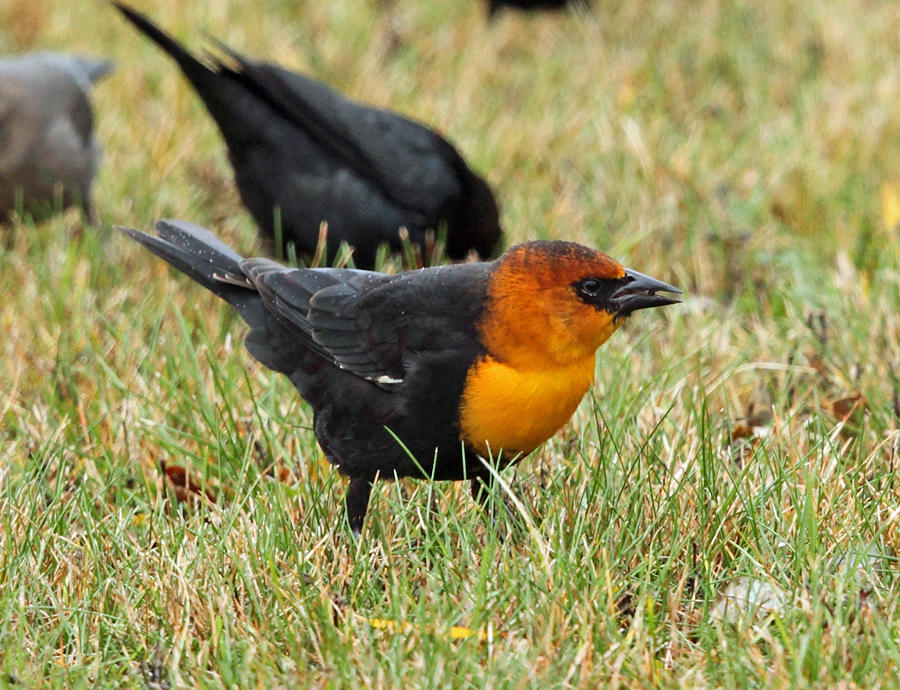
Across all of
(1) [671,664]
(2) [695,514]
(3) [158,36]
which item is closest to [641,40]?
(3) [158,36]

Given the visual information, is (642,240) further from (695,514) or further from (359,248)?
(695,514)

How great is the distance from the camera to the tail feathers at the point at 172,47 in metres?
4.96

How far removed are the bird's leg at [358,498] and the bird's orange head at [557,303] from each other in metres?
0.49

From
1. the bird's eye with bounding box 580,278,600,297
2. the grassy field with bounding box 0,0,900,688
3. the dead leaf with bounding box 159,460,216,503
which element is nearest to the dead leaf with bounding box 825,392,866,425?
the grassy field with bounding box 0,0,900,688

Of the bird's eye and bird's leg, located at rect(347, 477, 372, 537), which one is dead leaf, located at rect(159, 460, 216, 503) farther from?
the bird's eye

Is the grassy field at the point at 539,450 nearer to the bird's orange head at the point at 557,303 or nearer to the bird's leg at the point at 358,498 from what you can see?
the bird's leg at the point at 358,498

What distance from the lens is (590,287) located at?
297 centimetres

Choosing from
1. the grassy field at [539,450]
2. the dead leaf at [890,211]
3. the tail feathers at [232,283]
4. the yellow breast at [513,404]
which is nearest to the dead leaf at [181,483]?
the grassy field at [539,450]

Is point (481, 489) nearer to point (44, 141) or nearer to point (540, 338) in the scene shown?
point (540, 338)

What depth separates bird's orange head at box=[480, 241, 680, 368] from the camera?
2.93 m

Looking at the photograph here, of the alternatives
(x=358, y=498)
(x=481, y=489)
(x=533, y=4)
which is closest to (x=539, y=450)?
(x=481, y=489)

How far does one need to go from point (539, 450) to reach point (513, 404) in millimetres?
700

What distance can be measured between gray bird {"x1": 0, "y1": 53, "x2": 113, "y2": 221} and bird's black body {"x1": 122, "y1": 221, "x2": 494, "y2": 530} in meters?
2.50

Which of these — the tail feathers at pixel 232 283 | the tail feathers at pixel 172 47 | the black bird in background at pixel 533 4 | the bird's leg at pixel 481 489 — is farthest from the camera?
the black bird in background at pixel 533 4
